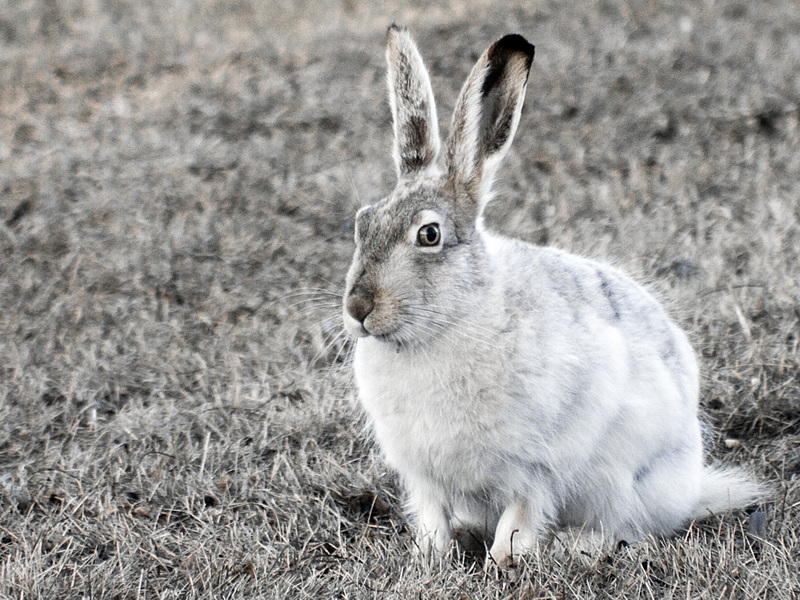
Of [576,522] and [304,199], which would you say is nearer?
[576,522]

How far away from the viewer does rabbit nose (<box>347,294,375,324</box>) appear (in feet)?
8.63

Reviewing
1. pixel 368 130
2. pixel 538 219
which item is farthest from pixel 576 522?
pixel 368 130

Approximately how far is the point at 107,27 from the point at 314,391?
666cm

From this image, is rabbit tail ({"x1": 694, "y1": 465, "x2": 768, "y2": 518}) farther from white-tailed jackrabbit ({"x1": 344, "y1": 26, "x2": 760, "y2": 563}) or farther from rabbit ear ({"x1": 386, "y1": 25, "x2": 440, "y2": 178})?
rabbit ear ({"x1": 386, "y1": 25, "x2": 440, "y2": 178})

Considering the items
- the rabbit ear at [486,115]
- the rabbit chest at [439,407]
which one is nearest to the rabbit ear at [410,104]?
the rabbit ear at [486,115]

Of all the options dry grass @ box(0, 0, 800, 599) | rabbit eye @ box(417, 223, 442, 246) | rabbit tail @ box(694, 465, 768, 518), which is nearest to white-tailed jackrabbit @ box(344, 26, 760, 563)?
rabbit eye @ box(417, 223, 442, 246)

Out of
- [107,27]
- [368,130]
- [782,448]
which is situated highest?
[107,27]

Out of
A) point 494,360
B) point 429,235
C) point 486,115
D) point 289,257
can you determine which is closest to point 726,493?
point 494,360

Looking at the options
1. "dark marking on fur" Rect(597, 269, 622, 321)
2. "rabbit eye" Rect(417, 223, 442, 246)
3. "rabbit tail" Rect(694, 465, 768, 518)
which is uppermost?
"rabbit eye" Rect(417, 223, 442, 246)

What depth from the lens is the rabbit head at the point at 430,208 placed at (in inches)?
106

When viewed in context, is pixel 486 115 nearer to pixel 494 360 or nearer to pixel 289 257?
pixel 494 360

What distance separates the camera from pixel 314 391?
402 cm

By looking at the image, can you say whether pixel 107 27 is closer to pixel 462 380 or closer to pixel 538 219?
pixel 538 219

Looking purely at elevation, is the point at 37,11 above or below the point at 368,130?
above
